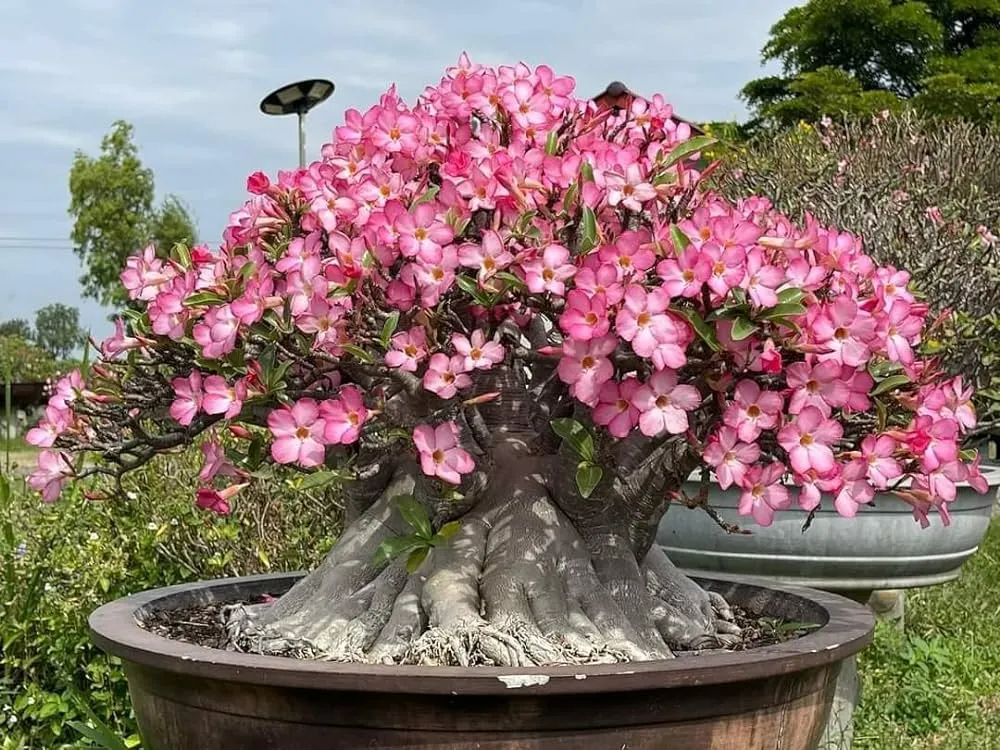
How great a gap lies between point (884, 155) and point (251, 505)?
3.91 m

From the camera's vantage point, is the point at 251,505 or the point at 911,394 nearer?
the point at 911,394

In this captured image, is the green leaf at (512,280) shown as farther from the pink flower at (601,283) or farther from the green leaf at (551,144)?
the green leaf at (551,144)

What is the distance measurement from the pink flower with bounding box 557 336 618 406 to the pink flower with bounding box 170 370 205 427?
0.52 metres

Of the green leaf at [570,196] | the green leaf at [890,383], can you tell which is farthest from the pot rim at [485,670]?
the green leaf at [570,196]

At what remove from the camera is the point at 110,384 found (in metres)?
1.86

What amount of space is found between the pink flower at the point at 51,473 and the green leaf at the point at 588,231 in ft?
2.78

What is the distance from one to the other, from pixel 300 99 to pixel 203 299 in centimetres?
650

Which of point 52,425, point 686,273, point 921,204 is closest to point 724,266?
point 686,273

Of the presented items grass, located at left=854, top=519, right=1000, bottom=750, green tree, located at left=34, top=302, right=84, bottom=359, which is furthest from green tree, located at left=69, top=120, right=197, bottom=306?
grass, located at left=854, top=519, right=1000, bottom=750

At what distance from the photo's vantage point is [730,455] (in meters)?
1.54

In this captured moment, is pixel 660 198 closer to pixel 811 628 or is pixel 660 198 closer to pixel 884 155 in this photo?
pixel 811 628

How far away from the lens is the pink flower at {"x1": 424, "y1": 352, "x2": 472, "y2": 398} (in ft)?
4.96

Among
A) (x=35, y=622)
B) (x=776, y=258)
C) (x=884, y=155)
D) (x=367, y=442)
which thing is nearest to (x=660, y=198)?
(x=776, y=258)

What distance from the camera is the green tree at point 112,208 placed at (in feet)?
72.7
